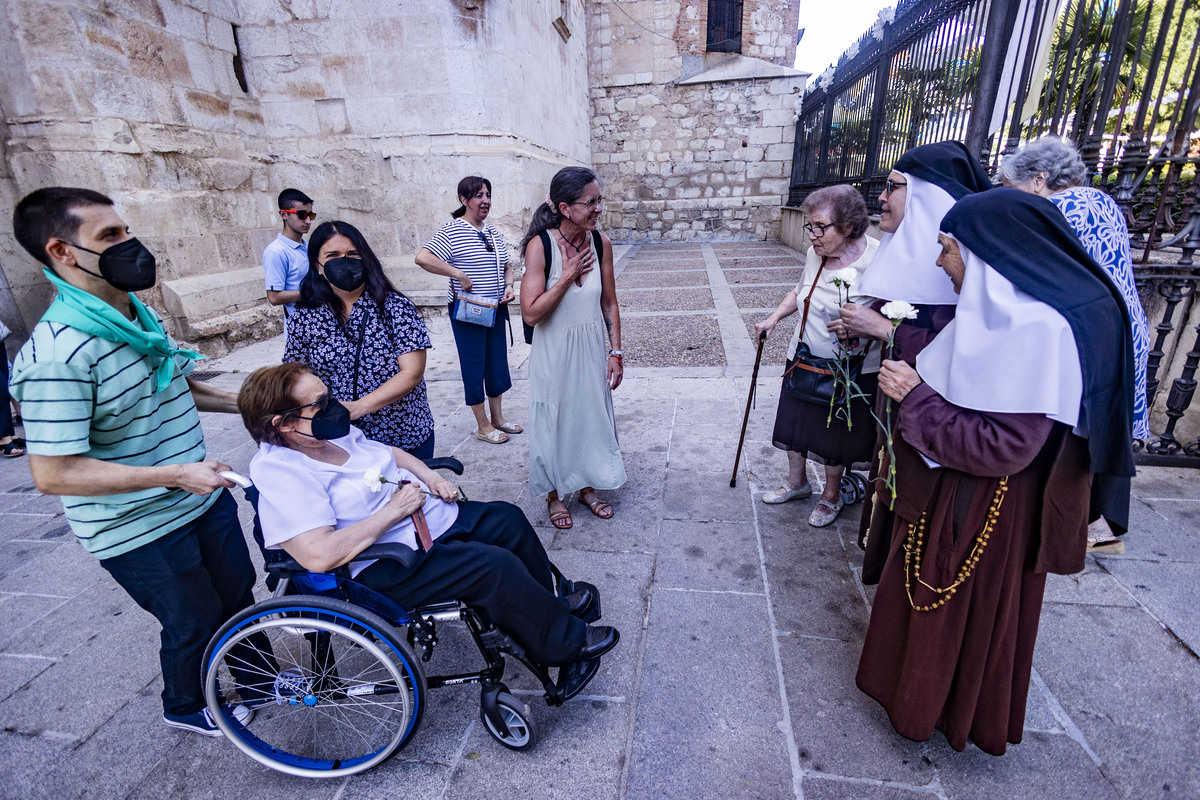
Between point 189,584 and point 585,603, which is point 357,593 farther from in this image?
point 585,603

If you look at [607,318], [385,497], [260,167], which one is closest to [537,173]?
[260,167]

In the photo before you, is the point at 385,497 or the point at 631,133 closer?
the point at 385,497

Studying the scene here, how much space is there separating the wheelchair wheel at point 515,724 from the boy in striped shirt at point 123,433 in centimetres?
85

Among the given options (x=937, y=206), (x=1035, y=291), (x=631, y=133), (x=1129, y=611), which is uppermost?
(x=631, y=133)

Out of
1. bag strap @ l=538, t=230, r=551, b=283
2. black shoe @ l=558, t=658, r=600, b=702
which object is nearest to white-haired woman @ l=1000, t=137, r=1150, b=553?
bag strap @ l=538, t=230, r=551, b=283

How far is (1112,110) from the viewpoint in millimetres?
4762

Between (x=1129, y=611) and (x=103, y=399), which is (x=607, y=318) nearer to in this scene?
(x=103, y=399)

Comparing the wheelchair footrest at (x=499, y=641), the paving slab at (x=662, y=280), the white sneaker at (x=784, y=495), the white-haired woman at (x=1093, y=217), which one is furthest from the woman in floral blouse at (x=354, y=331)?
the paving slab at (x=662, y=280)

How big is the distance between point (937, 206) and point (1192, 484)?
9.37ft

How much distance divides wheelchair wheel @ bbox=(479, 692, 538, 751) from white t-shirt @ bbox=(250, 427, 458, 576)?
58 cm

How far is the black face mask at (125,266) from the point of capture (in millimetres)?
1600

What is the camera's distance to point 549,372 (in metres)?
2.92

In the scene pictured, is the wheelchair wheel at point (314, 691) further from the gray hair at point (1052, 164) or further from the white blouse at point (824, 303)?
the gray hair at point (1052, 164)

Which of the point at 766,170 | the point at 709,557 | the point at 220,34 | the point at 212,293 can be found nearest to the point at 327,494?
the point at 709,557
